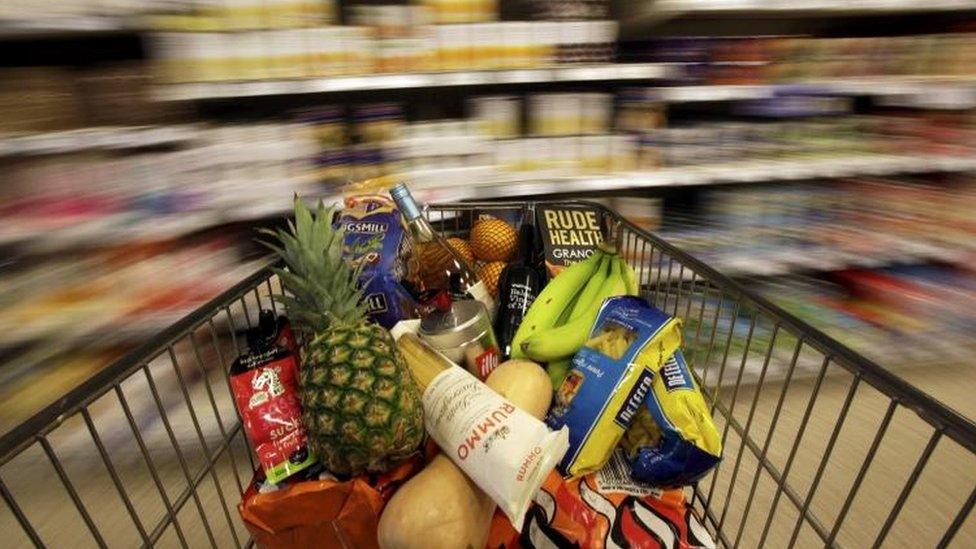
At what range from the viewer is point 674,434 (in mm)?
690

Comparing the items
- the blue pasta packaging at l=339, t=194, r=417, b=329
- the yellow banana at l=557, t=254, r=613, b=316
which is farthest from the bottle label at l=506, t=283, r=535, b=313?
the blue pasta packaging at l=339, t=194, r=417, b=329

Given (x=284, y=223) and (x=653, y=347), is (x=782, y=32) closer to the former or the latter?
(x=653, y=347)

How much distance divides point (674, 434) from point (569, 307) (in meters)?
0.36

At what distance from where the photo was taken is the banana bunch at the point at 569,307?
871 mm

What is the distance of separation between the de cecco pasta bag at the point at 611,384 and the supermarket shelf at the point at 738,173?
0.70 meters

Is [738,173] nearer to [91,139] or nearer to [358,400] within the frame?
[358,400]

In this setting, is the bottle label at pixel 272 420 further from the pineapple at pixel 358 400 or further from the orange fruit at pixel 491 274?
the orange fruit at pixel 491 274

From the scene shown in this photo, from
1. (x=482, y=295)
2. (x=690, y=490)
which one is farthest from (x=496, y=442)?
(x=690, y=490)

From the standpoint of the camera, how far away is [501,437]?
62cm

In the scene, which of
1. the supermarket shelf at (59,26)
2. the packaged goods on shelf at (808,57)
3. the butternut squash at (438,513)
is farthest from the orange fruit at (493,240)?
the supermarket shelf at (59,26)

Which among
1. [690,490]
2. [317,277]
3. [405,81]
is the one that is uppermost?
[405,81]

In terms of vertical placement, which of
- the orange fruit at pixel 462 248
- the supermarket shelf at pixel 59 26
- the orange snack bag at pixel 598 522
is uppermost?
the supermarket shelf at pixel 59 26

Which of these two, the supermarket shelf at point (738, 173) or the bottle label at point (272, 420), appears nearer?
the bottle label at point (272, 420)

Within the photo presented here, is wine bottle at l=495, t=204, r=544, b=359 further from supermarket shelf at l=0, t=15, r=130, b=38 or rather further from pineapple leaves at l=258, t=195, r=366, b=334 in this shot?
supermarket shelf at l=0, t=15, r=130, b=38
